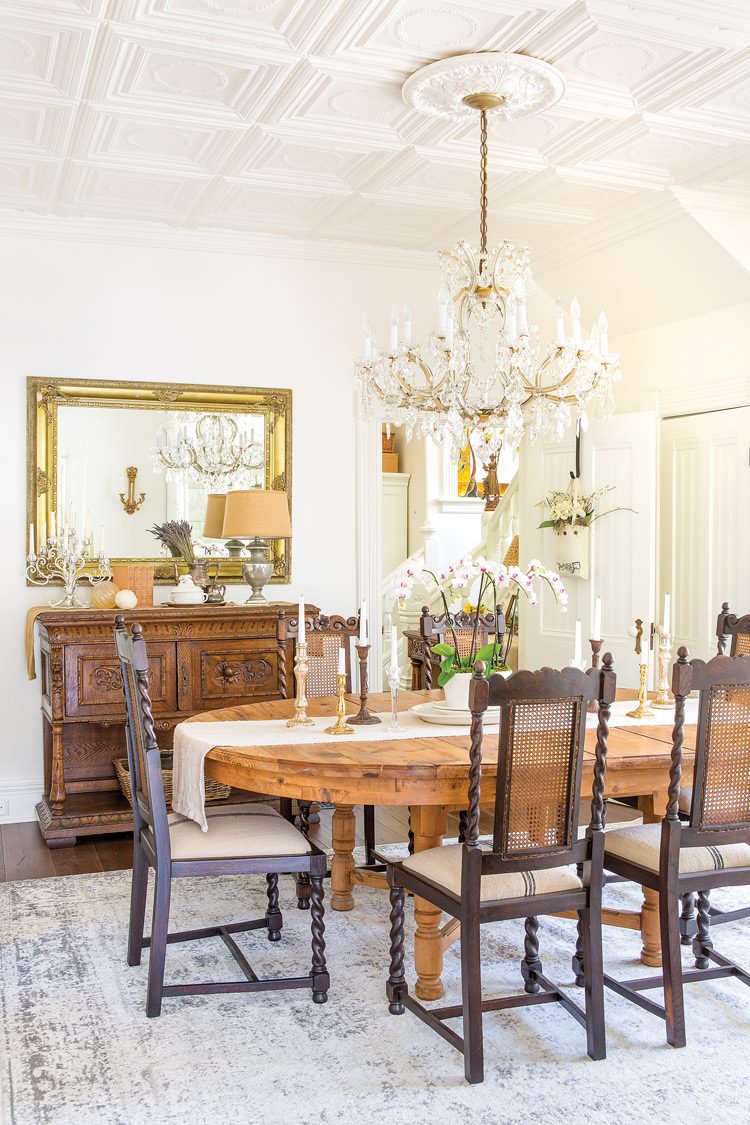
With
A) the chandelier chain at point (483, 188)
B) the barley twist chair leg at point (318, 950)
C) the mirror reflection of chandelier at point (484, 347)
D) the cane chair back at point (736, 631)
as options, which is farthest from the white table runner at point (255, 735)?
the chandelier chain at point (483, 188)

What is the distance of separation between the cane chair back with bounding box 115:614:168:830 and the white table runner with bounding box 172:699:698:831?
0.40 feet

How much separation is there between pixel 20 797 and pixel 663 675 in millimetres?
3260

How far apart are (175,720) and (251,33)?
3079mm

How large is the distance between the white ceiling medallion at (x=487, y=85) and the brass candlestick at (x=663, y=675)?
201 cm

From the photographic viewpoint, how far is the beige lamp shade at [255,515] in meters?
5.35

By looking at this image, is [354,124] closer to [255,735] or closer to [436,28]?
[436,28]

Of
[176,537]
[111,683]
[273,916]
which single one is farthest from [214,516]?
[273,916]

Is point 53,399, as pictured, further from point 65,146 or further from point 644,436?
point 644,436

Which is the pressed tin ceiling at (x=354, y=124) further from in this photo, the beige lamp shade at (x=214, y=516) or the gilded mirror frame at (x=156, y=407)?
the beige lamp shade at (x=214, y=516)

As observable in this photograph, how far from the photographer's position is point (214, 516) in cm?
565

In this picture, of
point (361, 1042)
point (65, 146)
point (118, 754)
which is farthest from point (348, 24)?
point (118, 754)

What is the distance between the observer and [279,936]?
12.0 feet

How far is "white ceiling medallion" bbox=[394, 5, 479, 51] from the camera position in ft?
10.9

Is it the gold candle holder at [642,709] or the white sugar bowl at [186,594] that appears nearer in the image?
the gold candle holder at [642,709]
